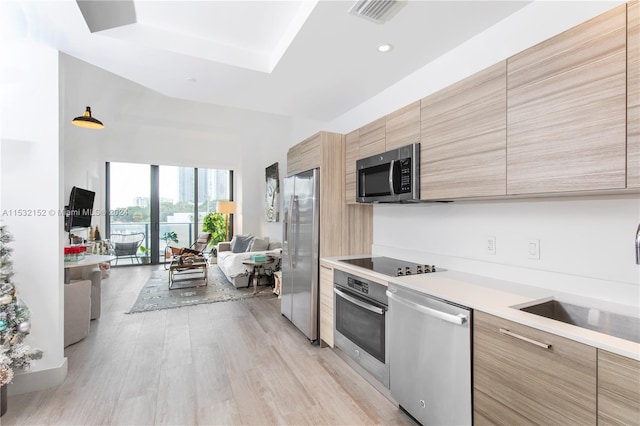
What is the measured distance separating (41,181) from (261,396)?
2316 millimetres

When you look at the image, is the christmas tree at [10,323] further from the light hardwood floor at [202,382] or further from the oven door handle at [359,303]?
the oven door handle at [359,303]

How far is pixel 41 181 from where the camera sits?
2252 millimetres

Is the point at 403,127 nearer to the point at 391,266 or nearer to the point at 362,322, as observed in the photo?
the point at 391,266

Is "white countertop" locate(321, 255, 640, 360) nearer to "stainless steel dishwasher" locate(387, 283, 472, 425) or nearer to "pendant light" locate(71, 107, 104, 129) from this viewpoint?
"stainless steel dishwasher" locate(387, 283, 472, 425)

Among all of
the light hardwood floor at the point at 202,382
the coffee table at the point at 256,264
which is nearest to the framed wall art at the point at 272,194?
the coffee table at the point at 256,264

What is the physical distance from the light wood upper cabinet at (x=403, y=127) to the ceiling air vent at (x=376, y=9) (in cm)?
62

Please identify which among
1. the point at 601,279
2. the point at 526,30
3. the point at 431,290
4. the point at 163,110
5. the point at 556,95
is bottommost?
the point at 431,290

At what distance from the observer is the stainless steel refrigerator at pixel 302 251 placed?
2979 mm

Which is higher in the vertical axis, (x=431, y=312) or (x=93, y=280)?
(x=431, y=312)

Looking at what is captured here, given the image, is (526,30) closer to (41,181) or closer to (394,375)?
(394,375)

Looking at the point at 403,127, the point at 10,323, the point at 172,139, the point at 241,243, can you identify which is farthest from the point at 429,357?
the point at 172,139

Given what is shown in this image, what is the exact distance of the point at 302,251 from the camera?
3219 millimetres

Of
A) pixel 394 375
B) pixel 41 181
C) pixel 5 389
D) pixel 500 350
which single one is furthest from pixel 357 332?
pixel 41 181

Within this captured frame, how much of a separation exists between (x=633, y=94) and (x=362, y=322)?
198 centimetres
